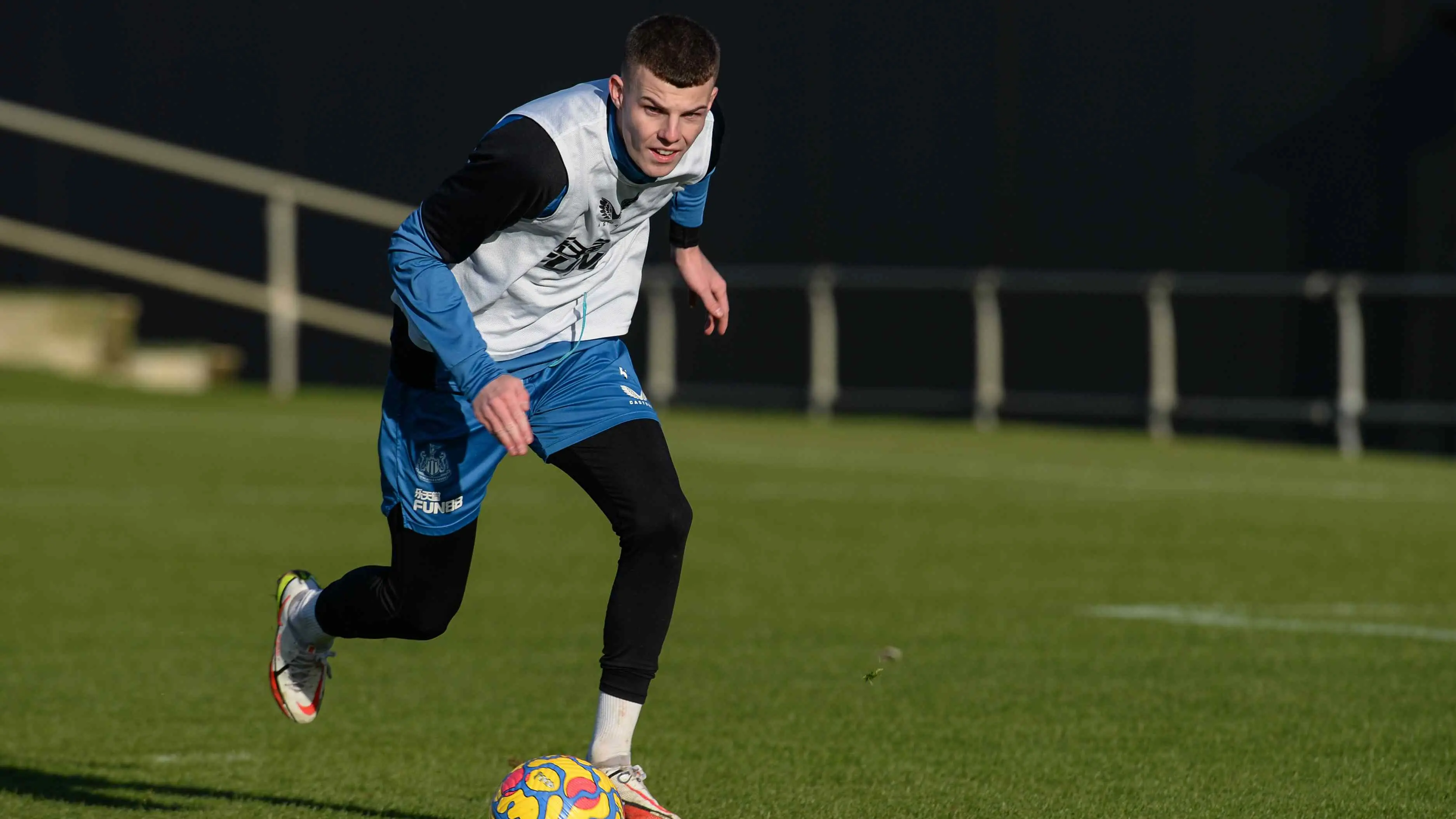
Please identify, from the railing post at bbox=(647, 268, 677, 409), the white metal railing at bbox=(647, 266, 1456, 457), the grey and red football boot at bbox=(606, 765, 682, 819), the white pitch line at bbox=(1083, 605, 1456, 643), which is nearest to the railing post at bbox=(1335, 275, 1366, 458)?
the white metal railing at bbox=(647, 266, 1456, 457)

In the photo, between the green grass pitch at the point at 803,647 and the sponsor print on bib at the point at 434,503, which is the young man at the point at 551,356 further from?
the green grass pitch at the point at 803,647

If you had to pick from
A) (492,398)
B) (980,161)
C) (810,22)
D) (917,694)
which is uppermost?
(810,22)

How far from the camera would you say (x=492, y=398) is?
15.6 ft

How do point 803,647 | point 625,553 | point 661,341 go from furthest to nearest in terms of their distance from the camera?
point 661,341 < point 803,647 < point 625,553

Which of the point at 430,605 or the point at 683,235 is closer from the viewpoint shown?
the point at 430,605

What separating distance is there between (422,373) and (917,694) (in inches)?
88.1

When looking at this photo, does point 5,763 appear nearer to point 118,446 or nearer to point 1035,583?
point 1035,583

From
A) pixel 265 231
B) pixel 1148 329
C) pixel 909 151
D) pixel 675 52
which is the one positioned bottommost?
pixel 1148 329

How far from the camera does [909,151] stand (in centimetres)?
2191

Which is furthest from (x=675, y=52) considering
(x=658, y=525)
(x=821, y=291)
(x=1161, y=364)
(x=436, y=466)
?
(x=821, y=291)

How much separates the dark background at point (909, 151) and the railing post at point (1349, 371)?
0.77 metres

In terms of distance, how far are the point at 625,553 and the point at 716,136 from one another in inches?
43.9

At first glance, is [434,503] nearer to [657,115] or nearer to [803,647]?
[657,115]

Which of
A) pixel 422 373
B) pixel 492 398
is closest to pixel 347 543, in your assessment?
pixel 422 373
